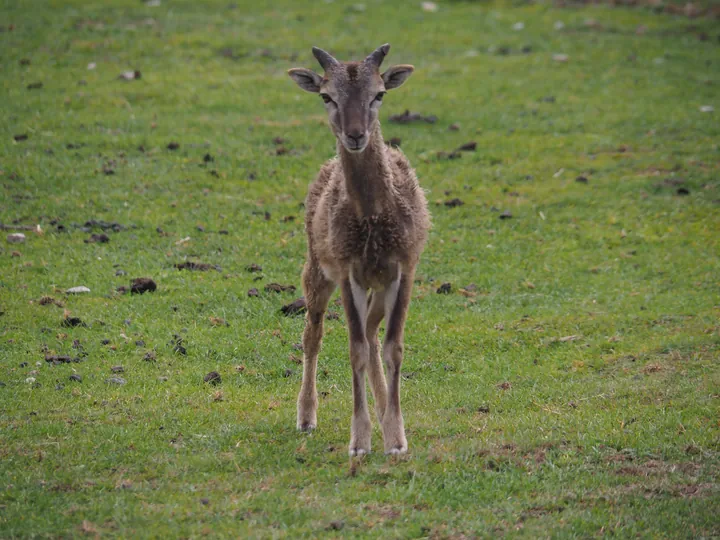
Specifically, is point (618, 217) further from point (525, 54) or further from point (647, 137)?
point (525, 54)

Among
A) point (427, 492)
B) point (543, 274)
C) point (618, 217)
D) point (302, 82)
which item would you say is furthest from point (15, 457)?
point (618, 217)

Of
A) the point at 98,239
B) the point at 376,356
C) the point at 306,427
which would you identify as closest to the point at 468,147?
the point at 98,239

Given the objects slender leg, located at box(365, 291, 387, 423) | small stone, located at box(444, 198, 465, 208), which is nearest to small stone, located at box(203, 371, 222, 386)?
slender leg, located at box(365, 291, 387, 423)

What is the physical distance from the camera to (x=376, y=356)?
10.3m

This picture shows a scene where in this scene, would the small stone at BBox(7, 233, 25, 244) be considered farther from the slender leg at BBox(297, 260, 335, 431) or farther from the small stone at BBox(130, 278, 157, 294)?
the slender leg at BBox(297, 260, 335, 431)

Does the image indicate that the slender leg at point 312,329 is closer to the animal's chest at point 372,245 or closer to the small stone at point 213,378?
the animal's chest at point 372,245

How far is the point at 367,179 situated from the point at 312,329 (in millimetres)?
1836

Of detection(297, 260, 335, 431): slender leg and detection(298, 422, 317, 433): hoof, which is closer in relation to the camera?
detection(298, 422, 317, 433): hoof

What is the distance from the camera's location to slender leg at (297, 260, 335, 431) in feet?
33.7

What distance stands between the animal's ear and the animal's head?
0.86 ft

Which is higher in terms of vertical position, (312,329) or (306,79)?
(306,79)

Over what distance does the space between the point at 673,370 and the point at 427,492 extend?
4517 mm

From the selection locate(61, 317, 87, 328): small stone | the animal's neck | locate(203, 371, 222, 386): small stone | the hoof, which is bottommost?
the hoof

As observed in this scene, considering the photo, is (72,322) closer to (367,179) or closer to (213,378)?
(213,378)
